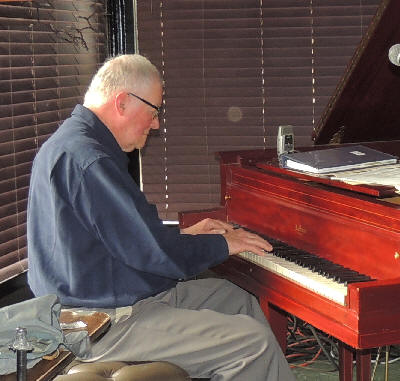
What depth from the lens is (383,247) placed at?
2.51 meters

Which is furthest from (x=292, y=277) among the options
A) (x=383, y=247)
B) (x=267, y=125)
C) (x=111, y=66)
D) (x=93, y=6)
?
(x=93, y=6)

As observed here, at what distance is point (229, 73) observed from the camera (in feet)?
14.5

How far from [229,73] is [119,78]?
6.00ft

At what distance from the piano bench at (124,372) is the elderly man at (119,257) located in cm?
9

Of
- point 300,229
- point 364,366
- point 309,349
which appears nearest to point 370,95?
point 300,229

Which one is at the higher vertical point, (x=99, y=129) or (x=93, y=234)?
(x=99, y=129)

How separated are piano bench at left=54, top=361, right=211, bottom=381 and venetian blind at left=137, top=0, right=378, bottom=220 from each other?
2.10 meters

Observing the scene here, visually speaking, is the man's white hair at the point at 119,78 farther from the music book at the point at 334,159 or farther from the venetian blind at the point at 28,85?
the venetian blind at the point at 28,85

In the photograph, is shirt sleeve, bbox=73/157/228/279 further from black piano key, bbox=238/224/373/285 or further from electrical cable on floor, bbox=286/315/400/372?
electrical cable on floor, bbox=286/315/400/372

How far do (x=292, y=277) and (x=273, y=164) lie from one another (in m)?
0.68

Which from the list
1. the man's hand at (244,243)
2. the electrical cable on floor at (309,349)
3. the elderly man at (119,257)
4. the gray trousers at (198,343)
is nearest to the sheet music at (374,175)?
the man's hand at (244,243)

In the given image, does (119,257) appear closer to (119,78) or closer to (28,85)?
(119,78)

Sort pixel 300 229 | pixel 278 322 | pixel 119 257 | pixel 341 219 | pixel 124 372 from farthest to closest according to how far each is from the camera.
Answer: pixel 278 322 → pixel 300 229 → pixel 341 219 → pixel 119 257 → pixel 124 372

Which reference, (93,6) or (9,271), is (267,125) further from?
(9,271)
